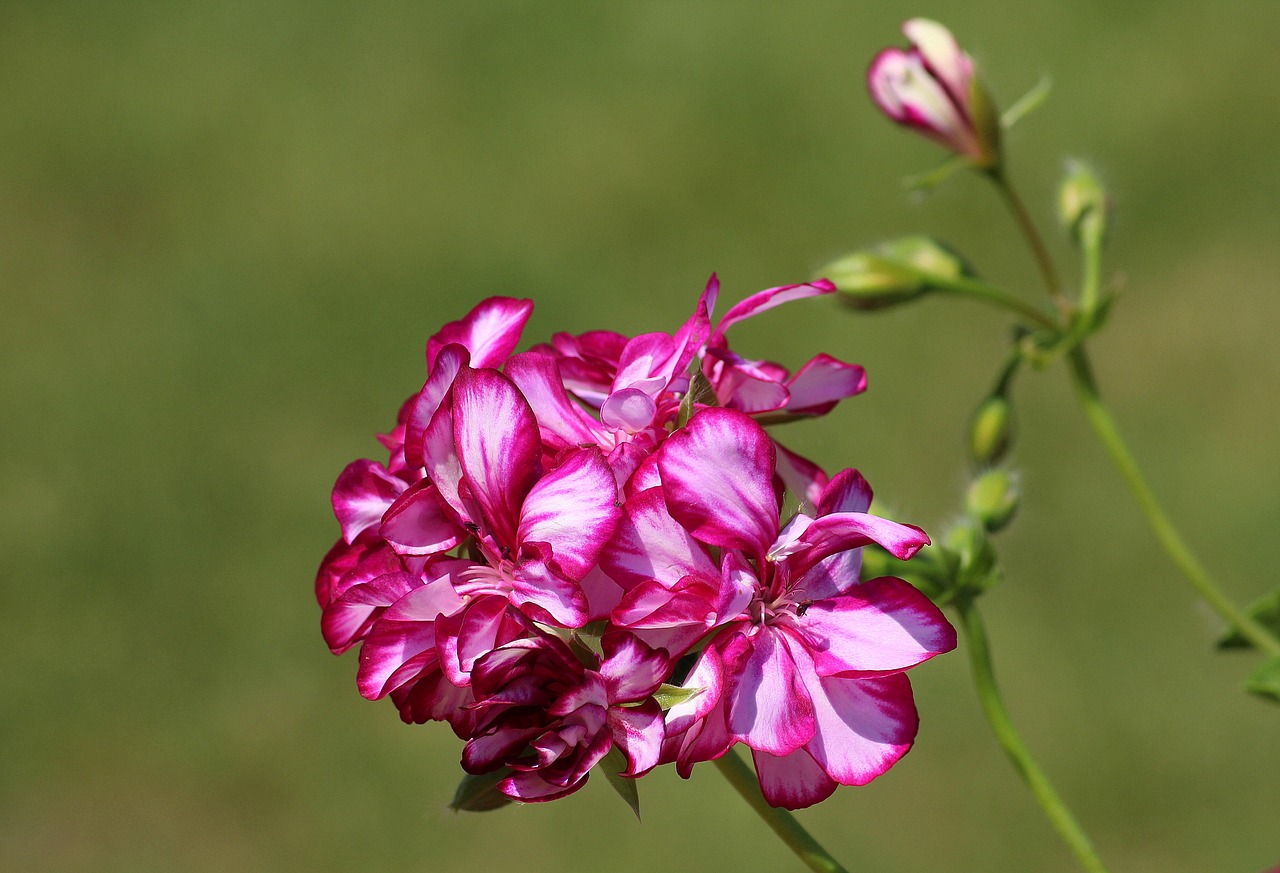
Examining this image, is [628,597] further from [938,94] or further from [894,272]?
[938,94]

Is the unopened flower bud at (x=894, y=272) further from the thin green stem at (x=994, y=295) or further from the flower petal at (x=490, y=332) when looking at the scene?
the flower petal at (x=490, y=332)

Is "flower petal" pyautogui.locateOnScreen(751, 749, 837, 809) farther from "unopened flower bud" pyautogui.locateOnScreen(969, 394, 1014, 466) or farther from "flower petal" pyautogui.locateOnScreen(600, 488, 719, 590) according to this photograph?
"unopened flower bud" pyautogui.locateOnScreen(969, 394, 1014, 466)

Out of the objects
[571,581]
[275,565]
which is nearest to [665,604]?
[571,581]

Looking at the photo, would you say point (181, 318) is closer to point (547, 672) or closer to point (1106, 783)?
point (1106, 783)

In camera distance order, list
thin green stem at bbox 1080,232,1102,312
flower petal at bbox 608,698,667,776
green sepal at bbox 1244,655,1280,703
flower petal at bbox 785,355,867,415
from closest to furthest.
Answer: flower petal at bbox 608,698,667,776 < flower petal at bbox 785,355,867,415 < green sepal at bbox 1244,655,1280,703 < thin green stem at bbox 1080,232,1102,312

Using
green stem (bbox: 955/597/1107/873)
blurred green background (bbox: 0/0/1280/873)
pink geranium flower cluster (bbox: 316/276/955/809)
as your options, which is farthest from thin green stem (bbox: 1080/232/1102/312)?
blurred green background (bbox: 0/0/1280/873)

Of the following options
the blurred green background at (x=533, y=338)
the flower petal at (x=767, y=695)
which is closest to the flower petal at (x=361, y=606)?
the flower petal at (x=767, y=695)
